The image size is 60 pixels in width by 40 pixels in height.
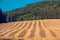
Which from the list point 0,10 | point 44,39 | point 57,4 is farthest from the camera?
point 57,4

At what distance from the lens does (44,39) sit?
4.99 feet

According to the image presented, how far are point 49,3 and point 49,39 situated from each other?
18089 mm

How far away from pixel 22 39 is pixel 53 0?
709 inches

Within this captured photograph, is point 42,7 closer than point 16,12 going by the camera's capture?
No

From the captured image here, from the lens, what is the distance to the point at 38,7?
64.1 ft

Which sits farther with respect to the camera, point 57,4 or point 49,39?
point 57,4

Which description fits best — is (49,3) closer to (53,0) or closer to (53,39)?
(53,0)

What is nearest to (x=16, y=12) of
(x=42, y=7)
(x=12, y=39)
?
(x=42, y=7)

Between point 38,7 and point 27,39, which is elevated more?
point 38,7

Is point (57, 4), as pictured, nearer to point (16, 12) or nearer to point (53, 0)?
point (53, 0)

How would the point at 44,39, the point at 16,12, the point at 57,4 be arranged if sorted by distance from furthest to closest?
the point at 57,4, the point at 16,12, the point at 44,39

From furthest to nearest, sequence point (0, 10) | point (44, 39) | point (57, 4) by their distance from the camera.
→ point (57, 4)
point (0, 10)
point (44, 39)

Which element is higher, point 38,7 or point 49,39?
point 38,7

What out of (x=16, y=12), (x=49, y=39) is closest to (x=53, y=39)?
(x=49, y=39)
